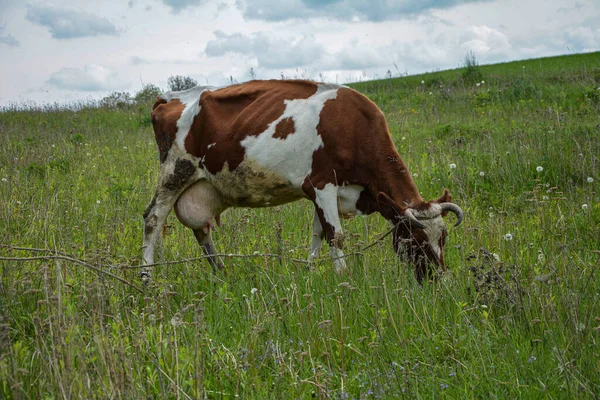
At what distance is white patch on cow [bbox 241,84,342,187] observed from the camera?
5672mm

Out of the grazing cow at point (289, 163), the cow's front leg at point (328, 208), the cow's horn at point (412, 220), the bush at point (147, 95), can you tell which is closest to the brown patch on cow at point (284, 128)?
the grazing cow at point (289, 163)

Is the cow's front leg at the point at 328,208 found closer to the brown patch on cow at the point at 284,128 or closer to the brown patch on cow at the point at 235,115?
the brown patch on cow at the point at 284,128

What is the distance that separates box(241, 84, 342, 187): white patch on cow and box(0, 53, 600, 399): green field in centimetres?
66

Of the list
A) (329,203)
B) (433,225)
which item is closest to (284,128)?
(329,203)

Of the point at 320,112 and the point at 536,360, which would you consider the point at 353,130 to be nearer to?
the point at 320,112

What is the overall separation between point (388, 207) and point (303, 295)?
1.81 m

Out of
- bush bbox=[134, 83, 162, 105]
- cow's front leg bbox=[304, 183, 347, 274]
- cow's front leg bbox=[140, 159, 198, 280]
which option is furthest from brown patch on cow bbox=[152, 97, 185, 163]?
bush bbox=[134, 83, 162, 105]

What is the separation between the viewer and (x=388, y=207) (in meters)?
5.34

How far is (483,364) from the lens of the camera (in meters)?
3.11

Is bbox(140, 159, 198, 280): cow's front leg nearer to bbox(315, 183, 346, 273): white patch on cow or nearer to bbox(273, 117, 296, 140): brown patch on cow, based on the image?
bbox(273, 117, 296, 140): brown patch on cow

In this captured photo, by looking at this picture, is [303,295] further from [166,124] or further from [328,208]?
[166,124]

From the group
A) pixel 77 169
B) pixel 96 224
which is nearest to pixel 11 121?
pixel 77 169

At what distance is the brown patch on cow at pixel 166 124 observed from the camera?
21.0ft

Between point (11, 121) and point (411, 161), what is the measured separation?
467 inches
